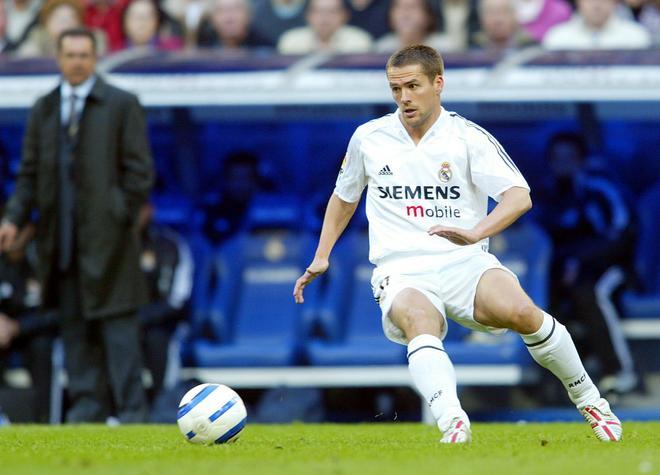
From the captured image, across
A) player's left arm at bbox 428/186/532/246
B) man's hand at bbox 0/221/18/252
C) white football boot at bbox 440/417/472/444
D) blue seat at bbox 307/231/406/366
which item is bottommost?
blue seat at bbox 307/231/406/366

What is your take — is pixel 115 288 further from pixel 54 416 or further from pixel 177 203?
pixel 177 203

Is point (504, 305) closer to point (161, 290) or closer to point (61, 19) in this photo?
point (161, 290)

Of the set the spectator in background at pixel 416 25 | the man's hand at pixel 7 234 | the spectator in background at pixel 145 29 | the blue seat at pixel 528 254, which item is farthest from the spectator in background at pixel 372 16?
the man's hand at pixel 7 234

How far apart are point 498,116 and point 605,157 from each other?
120 cm

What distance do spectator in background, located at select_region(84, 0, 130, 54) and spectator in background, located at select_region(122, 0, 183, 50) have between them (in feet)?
0.32

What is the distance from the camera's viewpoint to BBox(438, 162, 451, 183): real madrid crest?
8.12 metres

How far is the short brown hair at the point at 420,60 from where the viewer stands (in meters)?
7.99

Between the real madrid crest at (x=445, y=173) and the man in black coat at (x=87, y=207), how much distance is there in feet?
14.0

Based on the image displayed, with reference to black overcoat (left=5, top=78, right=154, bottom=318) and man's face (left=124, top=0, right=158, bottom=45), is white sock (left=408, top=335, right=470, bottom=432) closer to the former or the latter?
black overcoat (left=5, top=78, right=154, bottom=318)

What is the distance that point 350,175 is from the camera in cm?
842

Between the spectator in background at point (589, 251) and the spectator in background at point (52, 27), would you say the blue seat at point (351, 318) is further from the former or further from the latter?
the spectator in background at point (52, 27)

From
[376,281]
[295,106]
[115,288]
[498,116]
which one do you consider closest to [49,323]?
[115,288]

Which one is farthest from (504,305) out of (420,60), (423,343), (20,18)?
(20,18)

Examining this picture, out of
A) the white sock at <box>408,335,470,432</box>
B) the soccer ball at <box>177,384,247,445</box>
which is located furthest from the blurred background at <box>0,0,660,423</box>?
the white sock at <box>408,335,470,432</box>
